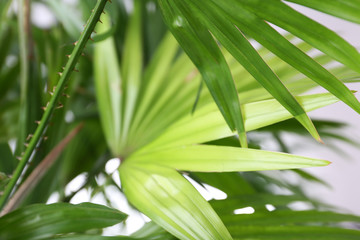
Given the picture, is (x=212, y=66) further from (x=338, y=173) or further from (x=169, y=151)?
(x=338, y=173)

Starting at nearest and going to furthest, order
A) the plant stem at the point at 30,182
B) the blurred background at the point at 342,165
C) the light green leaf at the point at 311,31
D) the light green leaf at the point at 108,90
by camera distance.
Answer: the light green leaf at the point at 311,31
the plant stem at the point at 30,182
the light green leaf at the point at 108,90
the blurred background at the point at 342,165

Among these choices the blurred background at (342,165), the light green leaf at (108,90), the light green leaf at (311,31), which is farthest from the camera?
the blurred background at (342,165)

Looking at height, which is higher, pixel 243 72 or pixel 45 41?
pixel 45 41

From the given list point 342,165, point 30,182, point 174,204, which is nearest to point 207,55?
point 174,204

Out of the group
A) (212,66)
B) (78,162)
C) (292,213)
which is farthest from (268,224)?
(78,162)

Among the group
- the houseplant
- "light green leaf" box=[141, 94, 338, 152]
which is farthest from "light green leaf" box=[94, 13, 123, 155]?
"light green leaf" box=[141, 94, 338, 152]

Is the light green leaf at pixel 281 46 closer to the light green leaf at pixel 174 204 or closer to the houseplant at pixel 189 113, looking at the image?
the houseplant at pixel 189 113

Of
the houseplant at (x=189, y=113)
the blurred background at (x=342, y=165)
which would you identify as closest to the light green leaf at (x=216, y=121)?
the houseplant at (x=189, y=113)
